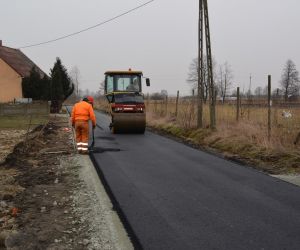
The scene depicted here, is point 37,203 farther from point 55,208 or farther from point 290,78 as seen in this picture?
point 290,78

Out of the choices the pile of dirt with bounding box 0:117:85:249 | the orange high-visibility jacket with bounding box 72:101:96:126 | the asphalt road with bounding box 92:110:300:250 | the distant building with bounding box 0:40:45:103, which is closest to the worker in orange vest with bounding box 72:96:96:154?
the orange high-visibility jacket with bounding box 72:101:96:126

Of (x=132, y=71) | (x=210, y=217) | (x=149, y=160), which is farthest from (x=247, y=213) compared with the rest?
(x=132, y=71)

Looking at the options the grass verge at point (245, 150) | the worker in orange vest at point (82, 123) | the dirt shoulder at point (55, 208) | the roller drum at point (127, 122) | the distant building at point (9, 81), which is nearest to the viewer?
the dirt shoulder at point (55, 208)

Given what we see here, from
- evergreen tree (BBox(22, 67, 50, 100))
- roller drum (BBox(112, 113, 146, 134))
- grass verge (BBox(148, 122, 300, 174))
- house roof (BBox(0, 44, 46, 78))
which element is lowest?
grass verge (BBox(148, 122, 300, 174))

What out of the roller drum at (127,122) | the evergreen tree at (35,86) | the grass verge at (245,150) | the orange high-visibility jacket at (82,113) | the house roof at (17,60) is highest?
the house roof at (17,60)

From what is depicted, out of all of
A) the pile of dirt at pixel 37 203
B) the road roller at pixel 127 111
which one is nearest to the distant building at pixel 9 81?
the road roller at pixel 127 111

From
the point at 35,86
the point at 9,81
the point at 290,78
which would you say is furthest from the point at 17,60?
the point at 290,78

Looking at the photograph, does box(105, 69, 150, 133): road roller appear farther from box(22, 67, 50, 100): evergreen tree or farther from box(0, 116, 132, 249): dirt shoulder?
box(22, 67, 50, 100): evergreen tree

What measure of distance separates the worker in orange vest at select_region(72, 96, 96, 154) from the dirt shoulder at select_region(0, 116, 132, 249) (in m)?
1.37

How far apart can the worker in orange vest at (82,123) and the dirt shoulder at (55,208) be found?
1.37m

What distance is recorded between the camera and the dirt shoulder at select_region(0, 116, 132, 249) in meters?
5.78

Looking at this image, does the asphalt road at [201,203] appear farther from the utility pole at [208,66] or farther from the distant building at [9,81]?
the distant building at [9,81]

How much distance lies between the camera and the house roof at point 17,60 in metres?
61.2

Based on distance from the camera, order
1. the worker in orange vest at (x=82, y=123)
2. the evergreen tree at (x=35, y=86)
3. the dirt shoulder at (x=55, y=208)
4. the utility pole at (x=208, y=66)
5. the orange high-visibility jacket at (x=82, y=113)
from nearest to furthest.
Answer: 1. the dirt shoulder at (x=55, y=208)
2. the worker in orange vest at (x=82, y=123)
3. the orange high-visibility jacket at (x=82, y=113)
4. the utility pole at (x=208, y=66)
5. the evergreen tree at (x=35, y=86)
